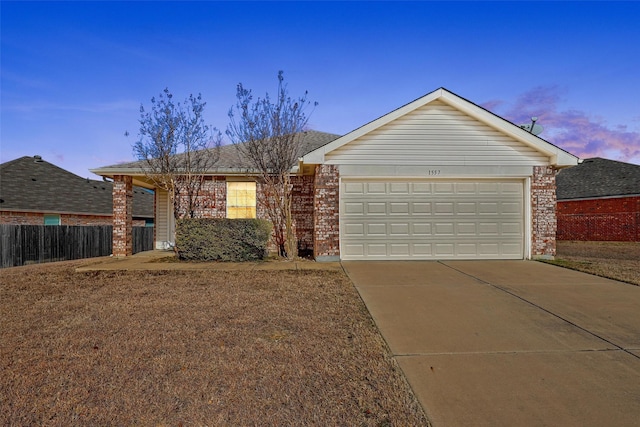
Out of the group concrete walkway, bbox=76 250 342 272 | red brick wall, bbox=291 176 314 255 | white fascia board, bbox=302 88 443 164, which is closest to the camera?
concrete walkway, bbox=76 250 342 272

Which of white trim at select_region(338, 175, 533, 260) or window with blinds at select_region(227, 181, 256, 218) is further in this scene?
window with blinds at select_region(227, 181, 256, 218)

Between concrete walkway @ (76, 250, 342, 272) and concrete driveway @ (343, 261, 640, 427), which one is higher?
concrete walkway @ (76, 250, 342, 272)

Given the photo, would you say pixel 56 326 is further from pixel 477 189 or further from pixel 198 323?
pixel 477 189

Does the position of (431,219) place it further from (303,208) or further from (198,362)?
(198,362)

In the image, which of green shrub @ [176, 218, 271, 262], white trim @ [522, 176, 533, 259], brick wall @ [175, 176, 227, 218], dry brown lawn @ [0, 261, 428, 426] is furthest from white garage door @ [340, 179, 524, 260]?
brick wall @ [175, 176, 227, 218]

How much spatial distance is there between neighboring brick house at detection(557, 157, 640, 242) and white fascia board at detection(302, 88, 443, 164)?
1803 centimetres

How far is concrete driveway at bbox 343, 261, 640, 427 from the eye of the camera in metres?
2.89

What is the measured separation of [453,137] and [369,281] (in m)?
5.53

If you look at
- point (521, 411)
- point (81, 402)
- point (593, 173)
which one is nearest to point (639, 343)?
point (521, 411)

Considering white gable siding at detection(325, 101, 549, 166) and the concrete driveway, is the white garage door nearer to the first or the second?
white gable siding at detection(325, 101, 549, 166)

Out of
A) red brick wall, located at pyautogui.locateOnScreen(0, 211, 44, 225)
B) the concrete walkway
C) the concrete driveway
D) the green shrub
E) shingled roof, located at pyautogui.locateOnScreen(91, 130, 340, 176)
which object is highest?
shingled roof, located at pyautogui.locateOnScreen(91, 130, 340, 176)

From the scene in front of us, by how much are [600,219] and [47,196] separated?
32.5m

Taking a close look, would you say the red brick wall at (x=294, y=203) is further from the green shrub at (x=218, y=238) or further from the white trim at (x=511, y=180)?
the white trim at (x=511, y=180)

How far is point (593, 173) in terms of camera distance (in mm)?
25344
